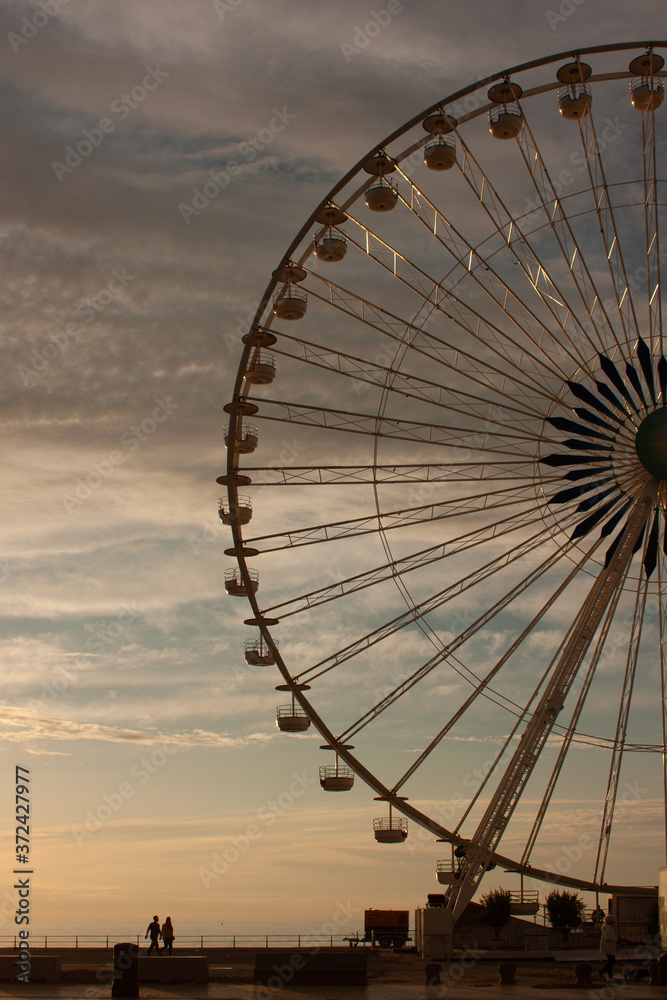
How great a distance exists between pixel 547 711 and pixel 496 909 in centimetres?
1484

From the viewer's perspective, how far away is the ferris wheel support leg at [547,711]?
88.8 feet

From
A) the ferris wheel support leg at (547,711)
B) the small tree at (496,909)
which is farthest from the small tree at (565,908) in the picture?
the ferris wheel support leg at (547,711)

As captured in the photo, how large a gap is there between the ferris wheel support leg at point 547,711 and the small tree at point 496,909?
11.1 metres

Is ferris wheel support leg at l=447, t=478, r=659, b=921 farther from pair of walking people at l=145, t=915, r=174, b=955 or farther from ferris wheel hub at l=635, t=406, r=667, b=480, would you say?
pair of walking people at l=145, t=915, r=174, b=955

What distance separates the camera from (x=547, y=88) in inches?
1201

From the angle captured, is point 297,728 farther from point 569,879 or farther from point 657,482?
point 657,482

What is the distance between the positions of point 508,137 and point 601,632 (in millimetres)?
14895

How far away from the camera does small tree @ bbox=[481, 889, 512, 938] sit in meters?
37.6

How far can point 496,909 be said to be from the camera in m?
38.5

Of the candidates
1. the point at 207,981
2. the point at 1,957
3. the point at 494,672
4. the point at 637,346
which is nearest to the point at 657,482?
the point at 637,346

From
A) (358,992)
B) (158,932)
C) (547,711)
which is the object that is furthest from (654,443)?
(158,932)

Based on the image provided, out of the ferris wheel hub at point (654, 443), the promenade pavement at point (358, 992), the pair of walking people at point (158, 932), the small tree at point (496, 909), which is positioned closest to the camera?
the promenade pavement at point (358, 992)

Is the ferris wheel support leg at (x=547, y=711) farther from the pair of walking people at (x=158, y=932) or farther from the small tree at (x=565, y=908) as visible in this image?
the small tree at (x=565, y=908)

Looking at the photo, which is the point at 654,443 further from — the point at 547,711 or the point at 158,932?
the point at 158,932
